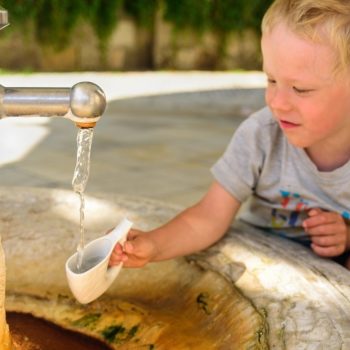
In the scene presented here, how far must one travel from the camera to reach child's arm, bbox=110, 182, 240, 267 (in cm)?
110

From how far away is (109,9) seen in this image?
6.96 meters

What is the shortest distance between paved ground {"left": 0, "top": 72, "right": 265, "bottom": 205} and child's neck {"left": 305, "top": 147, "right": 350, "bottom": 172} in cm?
104

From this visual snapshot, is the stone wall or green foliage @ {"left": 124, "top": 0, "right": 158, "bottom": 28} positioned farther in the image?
green foliage @ {"left": 124, "top": 0, "right": 158, "bottom": 28}

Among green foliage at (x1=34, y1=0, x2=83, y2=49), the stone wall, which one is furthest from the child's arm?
green foliage at (x1=34, y1=0, x2=83, y2=49)

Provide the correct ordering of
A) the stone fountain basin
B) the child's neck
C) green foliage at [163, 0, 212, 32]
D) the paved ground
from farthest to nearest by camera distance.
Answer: green foliage at [163, 0, 212, 32]
the paved ground
the child's neck
the stone fountain basin

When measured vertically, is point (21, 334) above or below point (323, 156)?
below

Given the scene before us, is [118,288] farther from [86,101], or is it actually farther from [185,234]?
[86,101]

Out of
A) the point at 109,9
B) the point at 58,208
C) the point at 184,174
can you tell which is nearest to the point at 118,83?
the point at 109,9

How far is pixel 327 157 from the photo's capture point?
1285 mm

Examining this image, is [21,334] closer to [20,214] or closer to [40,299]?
[40,299]

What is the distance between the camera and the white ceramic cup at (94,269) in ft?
3.15

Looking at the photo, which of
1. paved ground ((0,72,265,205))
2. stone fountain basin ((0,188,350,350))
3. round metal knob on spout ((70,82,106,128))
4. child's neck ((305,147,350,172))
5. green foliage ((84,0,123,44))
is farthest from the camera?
green foliage ((84,0,123,44))

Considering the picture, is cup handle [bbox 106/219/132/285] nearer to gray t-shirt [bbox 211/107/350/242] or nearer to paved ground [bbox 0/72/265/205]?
gray t-shirt [bbox 211/107/350/242]

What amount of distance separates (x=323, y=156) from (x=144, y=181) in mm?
1380
